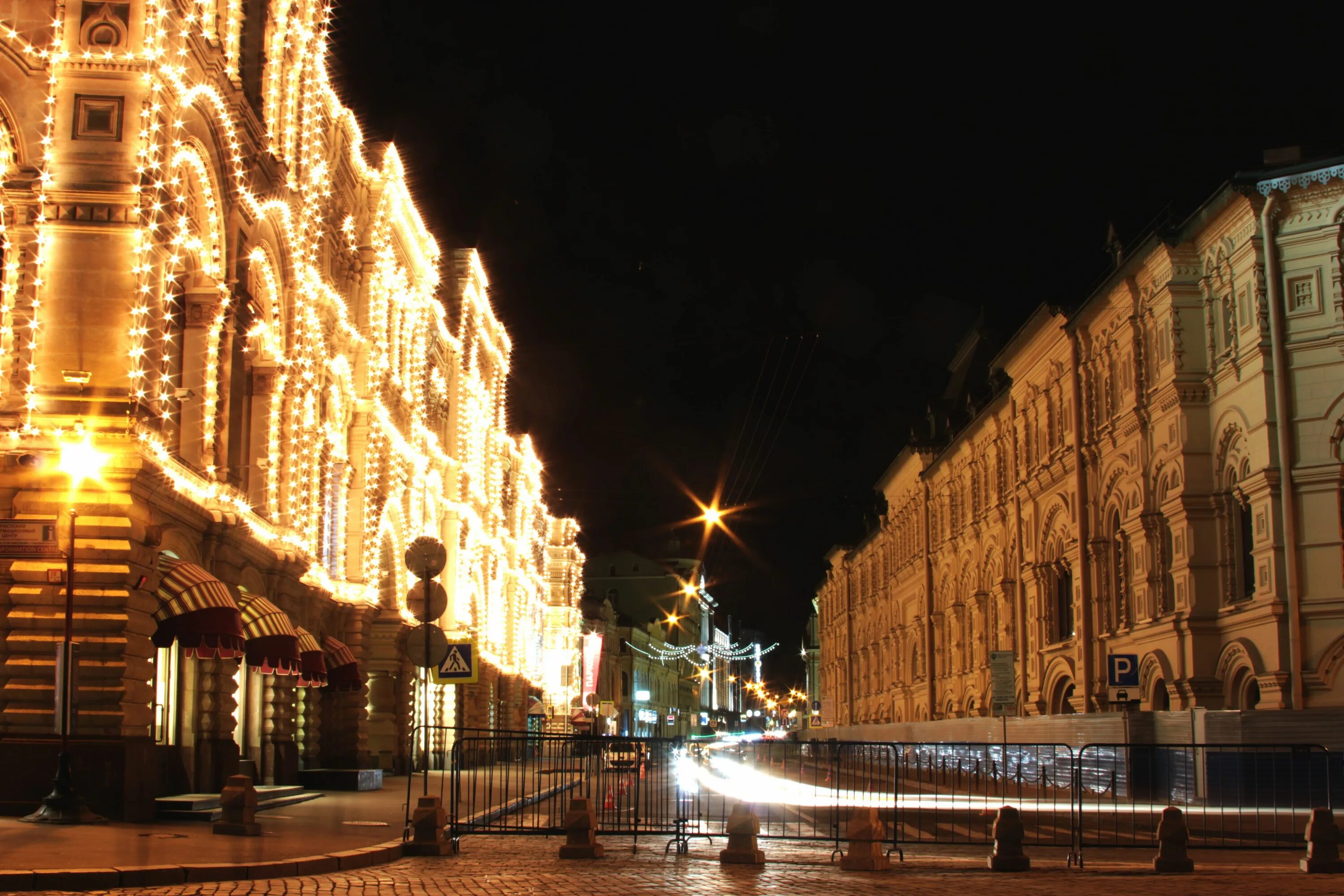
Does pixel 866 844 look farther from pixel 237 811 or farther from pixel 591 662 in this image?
pixel 591 662

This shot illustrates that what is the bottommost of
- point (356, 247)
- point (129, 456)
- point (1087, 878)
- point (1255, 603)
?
point (1087, 878)

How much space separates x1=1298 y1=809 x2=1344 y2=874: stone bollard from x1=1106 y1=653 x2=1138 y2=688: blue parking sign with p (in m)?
9.63

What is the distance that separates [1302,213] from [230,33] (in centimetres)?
1872

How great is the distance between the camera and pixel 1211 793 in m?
23.6

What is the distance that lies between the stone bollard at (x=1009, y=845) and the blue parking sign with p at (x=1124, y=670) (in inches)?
412

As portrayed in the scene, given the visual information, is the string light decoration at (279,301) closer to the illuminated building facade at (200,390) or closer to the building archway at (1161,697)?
the illuminated building facade at (200,390)

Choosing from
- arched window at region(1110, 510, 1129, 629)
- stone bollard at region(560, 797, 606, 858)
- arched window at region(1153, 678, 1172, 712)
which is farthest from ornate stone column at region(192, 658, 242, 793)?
arched window at region(1110, 510, 1129, 629)

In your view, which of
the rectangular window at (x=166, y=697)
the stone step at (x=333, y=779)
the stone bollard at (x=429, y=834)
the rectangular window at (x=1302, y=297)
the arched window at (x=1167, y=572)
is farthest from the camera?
the stone step at (x=333, y=779)

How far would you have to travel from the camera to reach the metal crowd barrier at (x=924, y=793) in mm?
18375

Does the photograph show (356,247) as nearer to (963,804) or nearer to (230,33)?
(230,33)

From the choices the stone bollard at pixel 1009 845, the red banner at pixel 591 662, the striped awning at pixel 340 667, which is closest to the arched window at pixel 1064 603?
the striped awning at pixel 340 667

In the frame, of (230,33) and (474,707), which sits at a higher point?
(230,33)

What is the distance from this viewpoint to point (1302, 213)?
25.7m

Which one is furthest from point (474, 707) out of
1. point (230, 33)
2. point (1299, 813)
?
point (1299, 813)
